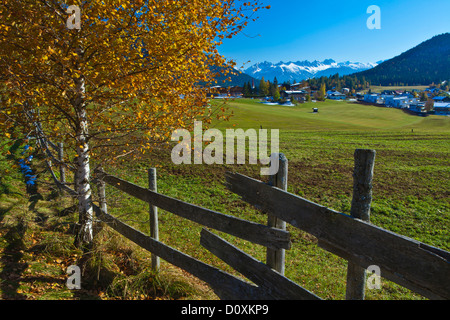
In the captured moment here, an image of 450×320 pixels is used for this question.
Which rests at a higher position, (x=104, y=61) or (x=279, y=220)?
(x=104, y=61)

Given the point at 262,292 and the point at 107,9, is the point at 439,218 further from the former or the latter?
the point at 107,9

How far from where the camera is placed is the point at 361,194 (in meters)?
2.78

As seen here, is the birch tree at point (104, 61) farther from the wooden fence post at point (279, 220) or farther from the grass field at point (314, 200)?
the wooden fence post at point (279, 220)

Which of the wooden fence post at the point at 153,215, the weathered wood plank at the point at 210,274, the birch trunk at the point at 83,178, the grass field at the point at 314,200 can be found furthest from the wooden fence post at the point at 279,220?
the birch trunk at the point at 83,178

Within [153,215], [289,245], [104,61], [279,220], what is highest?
[104,61]

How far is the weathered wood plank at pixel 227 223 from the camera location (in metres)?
3.50

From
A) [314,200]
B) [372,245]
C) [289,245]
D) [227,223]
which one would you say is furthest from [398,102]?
[372,245]

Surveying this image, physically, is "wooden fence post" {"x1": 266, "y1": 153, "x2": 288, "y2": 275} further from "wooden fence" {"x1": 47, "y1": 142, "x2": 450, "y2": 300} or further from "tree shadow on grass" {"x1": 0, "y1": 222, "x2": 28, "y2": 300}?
"tree shadow on grass" {"x1": 0, "y1": 222, "x2": 28, "y2": 300}

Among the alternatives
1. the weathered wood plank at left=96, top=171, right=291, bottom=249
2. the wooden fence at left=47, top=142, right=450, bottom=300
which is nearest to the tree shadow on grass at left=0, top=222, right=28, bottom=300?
the wooden fence at left=47, top=142, right=450, bottom=300

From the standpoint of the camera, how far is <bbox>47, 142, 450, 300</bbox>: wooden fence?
232cm

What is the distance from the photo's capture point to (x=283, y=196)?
11.0 feet

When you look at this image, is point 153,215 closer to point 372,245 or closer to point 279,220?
point 279,220

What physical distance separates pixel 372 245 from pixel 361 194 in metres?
0.49
